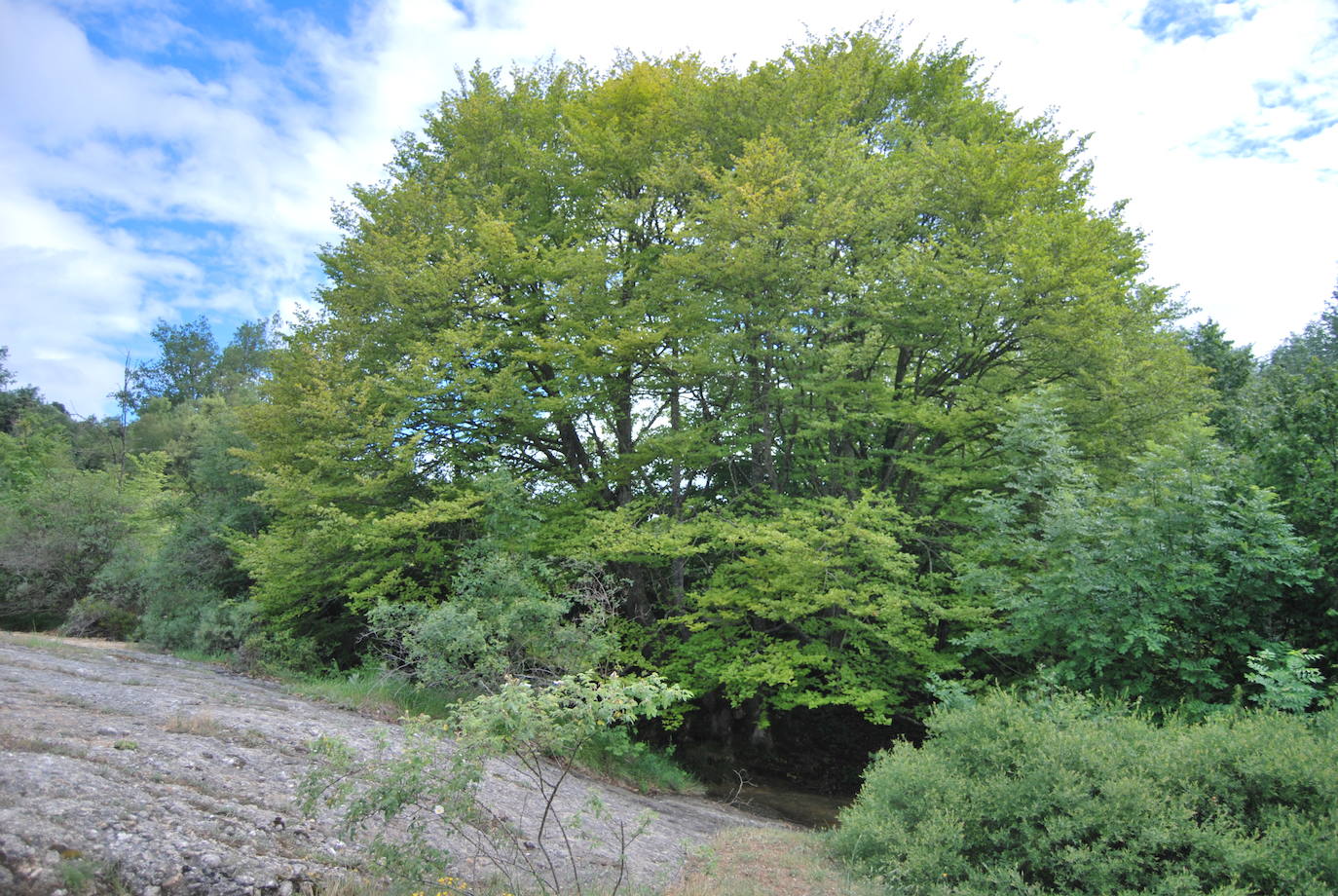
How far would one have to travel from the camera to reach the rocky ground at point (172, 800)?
4.28 meters

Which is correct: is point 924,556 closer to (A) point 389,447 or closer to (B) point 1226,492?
(B) point 1226,492

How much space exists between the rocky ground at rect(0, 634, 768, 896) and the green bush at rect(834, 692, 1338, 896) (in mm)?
2484

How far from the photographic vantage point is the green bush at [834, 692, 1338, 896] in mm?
4824

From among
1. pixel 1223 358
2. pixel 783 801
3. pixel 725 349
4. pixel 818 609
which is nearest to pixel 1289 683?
pixel 818 609

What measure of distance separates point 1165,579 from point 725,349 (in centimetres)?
730

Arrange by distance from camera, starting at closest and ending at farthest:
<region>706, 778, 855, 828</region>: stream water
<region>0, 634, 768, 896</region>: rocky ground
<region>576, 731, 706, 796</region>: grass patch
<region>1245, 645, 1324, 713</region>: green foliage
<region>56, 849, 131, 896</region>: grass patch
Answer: <region>56, 849, 131, 896</region>: grass patch, <region>0, 634, 768, 896</region>: rocky ground, <region>1245, 645, 1324, 713</region>: green foliage, <region>576, 731, 706, 796</region>: grass patch, <region>706, 778, 855, 828</region>: stream water

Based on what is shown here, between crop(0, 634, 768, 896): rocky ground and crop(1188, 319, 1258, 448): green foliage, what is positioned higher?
crop(1188, 319, 1258, 448): green foliage

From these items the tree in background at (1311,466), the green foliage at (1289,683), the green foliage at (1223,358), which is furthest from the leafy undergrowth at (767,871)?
the green foliage at (1223,358)

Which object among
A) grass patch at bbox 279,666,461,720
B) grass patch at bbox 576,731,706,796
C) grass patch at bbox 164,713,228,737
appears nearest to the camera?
grass patch at bbox 164,713,228,737

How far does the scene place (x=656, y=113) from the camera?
1484 cm

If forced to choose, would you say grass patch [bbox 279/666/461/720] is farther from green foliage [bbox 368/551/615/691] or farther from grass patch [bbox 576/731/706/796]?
grass patch [bbox 576/731/706/796]

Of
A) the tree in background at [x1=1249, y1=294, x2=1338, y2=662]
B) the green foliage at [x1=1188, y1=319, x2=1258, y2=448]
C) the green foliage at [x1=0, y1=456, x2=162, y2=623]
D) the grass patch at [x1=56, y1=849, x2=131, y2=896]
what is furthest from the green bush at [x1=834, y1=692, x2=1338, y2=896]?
the green foliage at [x1=0, y1=456, x2=162, y2=623]

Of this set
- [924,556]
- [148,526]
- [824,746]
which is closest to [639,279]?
[924,556]

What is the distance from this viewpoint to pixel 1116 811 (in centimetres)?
525
